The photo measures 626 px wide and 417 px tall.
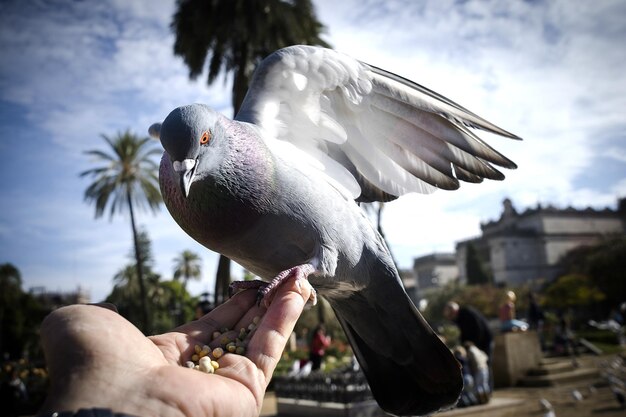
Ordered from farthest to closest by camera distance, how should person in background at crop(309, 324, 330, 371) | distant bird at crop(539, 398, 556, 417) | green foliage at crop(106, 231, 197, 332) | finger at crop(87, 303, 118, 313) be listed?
green foliage at crop(106, 231, 197, 332), person in background at crop(309, 324, 330, 371), distant bird at crop(539, 398, 556, 417), finger at crop(87, 303, 118, 313)

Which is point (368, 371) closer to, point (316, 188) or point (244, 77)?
point (316, 188)

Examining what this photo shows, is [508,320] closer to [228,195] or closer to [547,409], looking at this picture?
[547,409]

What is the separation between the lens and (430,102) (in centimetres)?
324

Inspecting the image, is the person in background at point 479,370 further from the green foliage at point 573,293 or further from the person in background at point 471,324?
the green foliage at point 573,293

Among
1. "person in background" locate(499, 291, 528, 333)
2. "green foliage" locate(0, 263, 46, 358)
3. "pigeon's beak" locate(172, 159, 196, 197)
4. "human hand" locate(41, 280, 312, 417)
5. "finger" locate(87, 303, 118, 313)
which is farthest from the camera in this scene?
"green foliage" locate(0, 263, 46, 358)

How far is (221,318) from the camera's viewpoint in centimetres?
248

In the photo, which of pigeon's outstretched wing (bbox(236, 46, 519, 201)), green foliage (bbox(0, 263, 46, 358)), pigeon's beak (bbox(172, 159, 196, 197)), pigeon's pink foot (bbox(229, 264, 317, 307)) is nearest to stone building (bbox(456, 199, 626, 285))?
green foliage (bbox(0, 263, 46, 358))

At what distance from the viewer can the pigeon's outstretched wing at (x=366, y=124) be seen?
3.12 m

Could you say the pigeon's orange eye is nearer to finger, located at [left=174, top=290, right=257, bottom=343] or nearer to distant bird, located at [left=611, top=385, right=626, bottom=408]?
finger, located at [left=174, top=290, right=257, bottom=343]

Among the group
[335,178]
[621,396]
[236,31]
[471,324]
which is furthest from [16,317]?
[335,178]

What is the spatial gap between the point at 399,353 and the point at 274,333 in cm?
147

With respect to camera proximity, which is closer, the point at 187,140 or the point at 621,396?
the point at 187,140

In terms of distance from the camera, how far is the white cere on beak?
224 cm

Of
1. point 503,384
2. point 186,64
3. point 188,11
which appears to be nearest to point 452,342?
point 503,384
